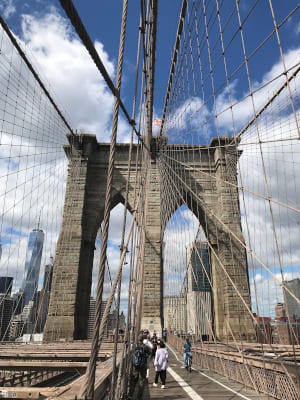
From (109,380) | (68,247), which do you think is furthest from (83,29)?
(68,247)

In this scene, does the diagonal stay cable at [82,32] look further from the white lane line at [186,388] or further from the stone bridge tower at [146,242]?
the stone bridge tower at [146,242]

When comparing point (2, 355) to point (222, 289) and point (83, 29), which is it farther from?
point (222, 289)

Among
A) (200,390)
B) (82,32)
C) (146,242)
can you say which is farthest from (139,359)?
(146,242)

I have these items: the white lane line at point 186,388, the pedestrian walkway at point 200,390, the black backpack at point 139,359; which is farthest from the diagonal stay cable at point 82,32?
the pedestrian walkway at point 200,390

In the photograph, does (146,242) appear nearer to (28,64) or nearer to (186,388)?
(28,64)

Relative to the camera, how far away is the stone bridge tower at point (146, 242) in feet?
46.5

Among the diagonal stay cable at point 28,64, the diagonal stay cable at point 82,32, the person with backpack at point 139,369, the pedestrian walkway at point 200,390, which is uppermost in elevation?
the diagonal stay cable at point 28,64

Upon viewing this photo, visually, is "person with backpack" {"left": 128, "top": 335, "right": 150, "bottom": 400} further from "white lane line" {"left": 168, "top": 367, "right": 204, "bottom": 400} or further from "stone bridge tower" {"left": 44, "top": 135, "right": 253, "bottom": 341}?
"stone bridge tower" {"left": 44, "top": 135, "right": 253, "bottom": 341}

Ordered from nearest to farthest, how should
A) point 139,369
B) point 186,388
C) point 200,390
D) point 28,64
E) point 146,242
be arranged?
point 139,369 < point 200,390 < point 186,388 < point 28,64 < point 146,242

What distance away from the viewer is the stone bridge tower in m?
14.2

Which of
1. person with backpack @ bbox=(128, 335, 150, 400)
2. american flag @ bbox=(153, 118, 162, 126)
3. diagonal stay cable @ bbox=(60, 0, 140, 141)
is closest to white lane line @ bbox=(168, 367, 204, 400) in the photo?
person with backpack @ bbox=(128, 335, 150, 400)

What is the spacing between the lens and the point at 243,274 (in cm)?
1482

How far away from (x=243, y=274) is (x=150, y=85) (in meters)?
9.66

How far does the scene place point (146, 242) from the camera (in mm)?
15305
